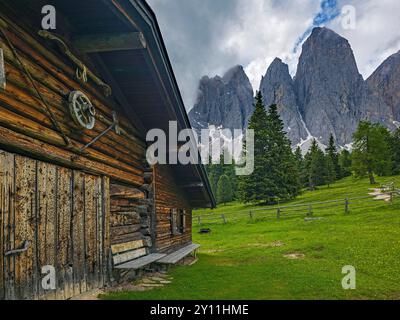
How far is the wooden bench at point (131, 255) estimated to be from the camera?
7080mm

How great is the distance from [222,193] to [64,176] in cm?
5705

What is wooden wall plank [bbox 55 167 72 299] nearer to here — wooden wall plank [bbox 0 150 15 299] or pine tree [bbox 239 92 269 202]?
wooden wall plank [bbox 0 150 15 299]

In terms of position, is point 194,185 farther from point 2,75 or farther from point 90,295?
point 2,75

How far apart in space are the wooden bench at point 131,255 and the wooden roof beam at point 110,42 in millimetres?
4410

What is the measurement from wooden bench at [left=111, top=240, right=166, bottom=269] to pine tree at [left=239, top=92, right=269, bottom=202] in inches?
1229

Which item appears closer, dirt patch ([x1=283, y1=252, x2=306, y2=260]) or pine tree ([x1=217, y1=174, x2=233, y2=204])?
dirt patch ([x1=283, y1=252, x2=306, y2=260])

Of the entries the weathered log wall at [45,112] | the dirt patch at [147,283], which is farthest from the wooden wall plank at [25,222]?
the dirt patch at [147,283]

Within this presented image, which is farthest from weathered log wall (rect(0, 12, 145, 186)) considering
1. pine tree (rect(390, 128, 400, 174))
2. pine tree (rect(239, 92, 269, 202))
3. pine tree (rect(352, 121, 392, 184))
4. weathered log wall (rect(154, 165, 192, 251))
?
pine tree (rect(390, 128, 400, 174))

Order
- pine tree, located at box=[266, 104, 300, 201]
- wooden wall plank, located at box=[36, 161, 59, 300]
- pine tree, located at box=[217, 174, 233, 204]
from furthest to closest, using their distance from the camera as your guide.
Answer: pine tree, located at box=[217, 174, 233, 204]
pine tree, located at box=[266, 104, 300, 201]
wooden wall plank, located at box=[36, 161, 59, 300]

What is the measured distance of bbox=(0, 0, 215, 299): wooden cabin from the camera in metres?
4.36

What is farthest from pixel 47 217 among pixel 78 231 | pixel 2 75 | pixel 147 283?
pixel 147 283

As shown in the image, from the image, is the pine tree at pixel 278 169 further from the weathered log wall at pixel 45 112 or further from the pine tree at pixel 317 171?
the weathered log wall at pixel 45 112
